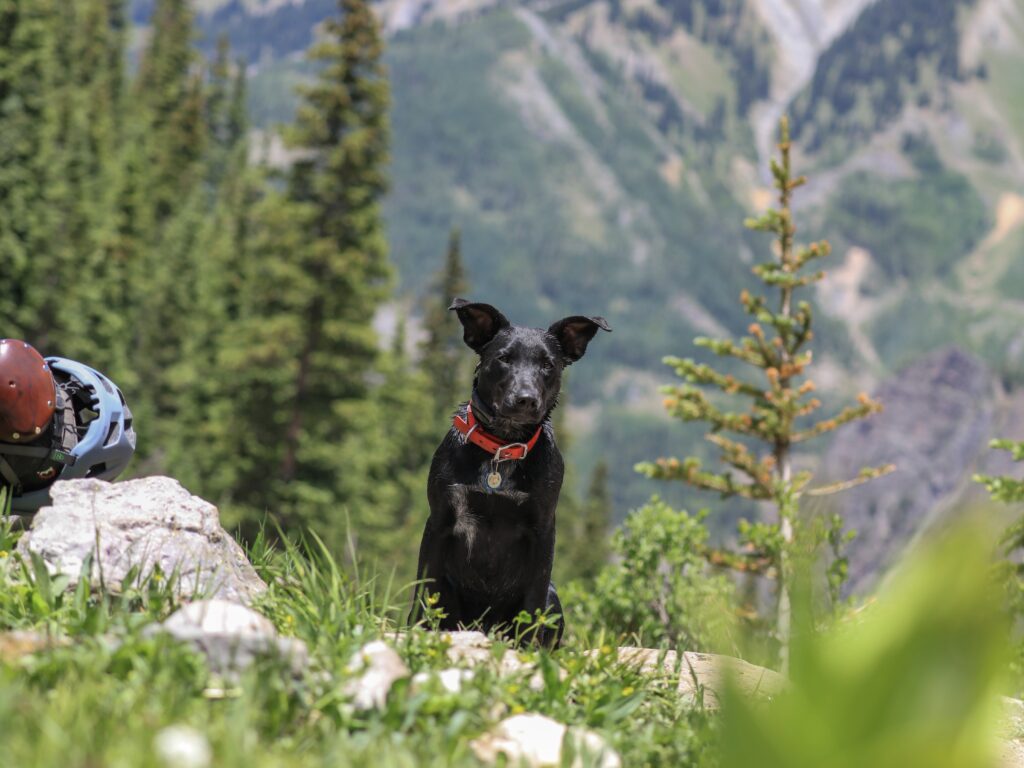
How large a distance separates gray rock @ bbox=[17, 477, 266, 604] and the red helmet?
71 centimetres

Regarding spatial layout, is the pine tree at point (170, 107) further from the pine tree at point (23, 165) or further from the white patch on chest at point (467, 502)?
the white patch on chest at point (467, 502)

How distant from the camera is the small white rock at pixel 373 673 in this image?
13.4ft

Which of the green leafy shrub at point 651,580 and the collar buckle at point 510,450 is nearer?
the collar buckle at point 510,450

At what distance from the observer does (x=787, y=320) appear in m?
17.0

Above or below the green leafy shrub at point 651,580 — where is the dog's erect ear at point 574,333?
above

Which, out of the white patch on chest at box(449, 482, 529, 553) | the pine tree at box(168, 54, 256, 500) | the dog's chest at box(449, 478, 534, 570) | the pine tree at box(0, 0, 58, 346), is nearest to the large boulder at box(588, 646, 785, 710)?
the dog's chest at box(449, 478, 534, 570)

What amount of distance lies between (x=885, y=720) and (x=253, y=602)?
368cm

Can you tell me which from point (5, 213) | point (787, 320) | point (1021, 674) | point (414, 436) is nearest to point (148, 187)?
point (414, 436)

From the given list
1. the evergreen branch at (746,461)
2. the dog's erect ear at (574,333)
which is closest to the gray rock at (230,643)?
the dog's erect ear at (574,333)

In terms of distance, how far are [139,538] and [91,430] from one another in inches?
61.3

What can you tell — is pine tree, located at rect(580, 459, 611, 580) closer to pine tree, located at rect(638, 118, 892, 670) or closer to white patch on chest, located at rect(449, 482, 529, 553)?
pine tree, located at rect(638, 118, 892, 670)

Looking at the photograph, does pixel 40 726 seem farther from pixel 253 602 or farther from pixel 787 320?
pixel 787 320

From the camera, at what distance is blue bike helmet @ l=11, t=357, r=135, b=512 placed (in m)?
6.57

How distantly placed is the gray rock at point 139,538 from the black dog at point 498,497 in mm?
1185
